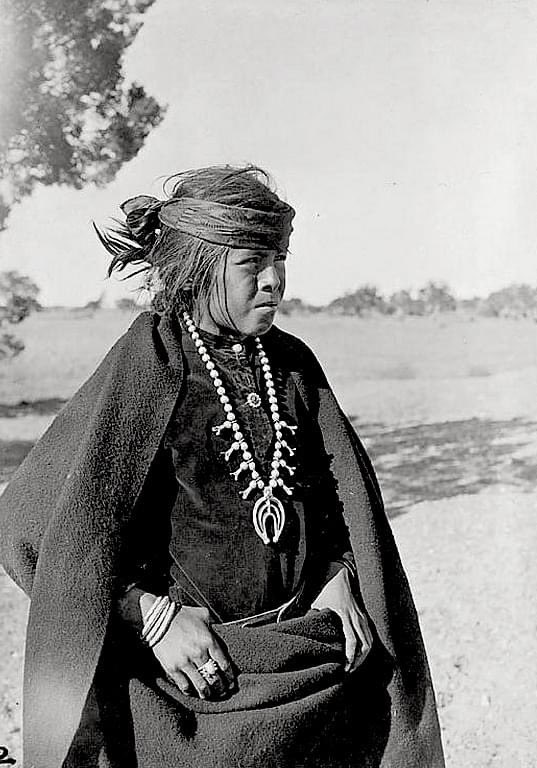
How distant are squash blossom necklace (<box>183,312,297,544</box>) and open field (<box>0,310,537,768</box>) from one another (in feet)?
1.15

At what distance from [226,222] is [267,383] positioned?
181 millimetres

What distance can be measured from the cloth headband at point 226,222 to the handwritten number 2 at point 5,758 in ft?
2.38

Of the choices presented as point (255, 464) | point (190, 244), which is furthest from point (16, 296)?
point (255, 464)

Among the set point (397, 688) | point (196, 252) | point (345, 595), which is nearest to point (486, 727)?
point (397, 688)

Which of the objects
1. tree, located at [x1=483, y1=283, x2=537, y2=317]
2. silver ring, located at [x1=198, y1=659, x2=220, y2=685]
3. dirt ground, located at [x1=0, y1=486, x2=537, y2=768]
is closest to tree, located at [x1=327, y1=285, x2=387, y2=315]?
tree, located at [x1=483, y1=283, x2=537, y2=317]

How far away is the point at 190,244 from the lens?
912 millimetres

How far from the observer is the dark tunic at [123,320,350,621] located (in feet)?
2.88

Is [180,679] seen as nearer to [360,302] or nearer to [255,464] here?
[255,464]

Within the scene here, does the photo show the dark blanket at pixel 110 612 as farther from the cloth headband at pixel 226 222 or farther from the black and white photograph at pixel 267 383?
the cloth headband at pixel 226 222

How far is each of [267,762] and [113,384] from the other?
16.7 inches

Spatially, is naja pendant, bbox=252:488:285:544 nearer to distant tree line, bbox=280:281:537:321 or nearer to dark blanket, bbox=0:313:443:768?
dark blanket, bbox=0:313:443:768

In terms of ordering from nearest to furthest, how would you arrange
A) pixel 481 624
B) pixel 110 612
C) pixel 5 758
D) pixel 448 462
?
1. pixel 110 612
2. pixel 5 758
3. pixel 481 624
4. pixel 448 462

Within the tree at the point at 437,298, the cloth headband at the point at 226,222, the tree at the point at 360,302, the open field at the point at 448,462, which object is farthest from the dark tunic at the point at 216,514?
the tree at the point at 437,298

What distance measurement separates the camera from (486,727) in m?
1.29
